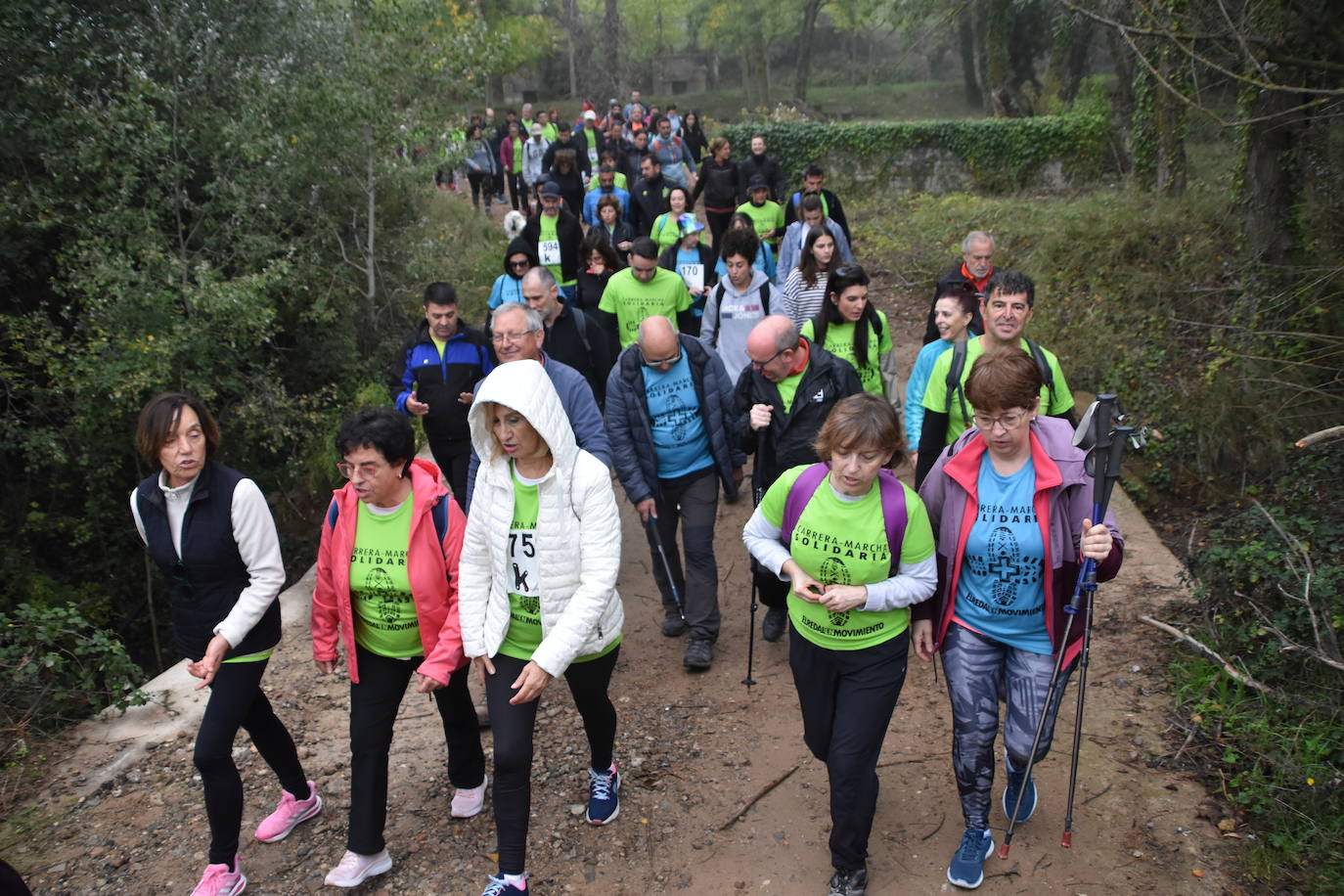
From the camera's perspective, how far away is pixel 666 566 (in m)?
6.09

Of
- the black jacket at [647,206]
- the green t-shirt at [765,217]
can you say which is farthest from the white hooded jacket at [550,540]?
the black jacket at [647,206]

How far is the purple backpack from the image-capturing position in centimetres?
351

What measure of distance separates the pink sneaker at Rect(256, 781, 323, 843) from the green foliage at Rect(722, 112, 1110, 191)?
18.1 m

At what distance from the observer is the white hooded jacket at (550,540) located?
3.59 meters

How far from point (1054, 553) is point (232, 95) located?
10.1 m

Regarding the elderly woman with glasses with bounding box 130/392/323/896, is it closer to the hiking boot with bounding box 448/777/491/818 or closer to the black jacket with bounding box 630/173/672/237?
the hiking boot with bounding box 448/777/491/818

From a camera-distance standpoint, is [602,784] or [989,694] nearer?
[989,694]

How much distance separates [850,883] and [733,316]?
178 inches

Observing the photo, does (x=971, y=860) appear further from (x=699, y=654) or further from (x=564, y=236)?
(x=564, y=236)

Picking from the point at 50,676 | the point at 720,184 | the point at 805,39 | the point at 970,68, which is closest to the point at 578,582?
the point at 50,676

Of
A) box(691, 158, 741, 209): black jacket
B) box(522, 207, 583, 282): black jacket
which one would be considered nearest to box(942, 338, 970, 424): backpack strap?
box(522, 207, 583, 282): black jacket

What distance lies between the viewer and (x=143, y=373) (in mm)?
8375

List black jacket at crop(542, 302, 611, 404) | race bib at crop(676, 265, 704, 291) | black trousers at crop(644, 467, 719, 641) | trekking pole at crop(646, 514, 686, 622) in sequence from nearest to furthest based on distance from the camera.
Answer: black trousers at crop(644, 467, 719, 641)
trekking pole at crop(646, 514, 686, 622)
black jacket at crop(542, 302, 611, 404)
race bib at crop(676, 265, 704, 291)

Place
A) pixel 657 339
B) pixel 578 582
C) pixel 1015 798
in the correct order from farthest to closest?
pixel 657 339
pixel 1015 798
pixel 578 582
